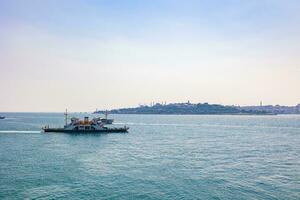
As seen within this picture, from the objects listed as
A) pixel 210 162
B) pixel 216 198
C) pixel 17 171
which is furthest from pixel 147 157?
pixel 216 198

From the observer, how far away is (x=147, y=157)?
3004 inches

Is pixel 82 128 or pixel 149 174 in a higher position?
pixel 82 128

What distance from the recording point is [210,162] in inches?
2726

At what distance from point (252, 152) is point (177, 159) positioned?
2421 cm

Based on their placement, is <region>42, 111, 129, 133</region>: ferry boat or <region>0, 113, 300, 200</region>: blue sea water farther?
<region>42, 111, 129, 133</region>: ferry boat

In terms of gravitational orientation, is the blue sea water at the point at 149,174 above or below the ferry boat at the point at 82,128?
below

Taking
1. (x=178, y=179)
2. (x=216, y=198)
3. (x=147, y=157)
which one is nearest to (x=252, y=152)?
(x=147, y=157)

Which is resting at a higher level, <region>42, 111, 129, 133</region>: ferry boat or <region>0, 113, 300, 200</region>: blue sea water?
<region>42, 111, 129, 133</region>: ferry boat

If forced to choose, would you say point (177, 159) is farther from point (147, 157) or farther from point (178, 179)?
point (178, 179)

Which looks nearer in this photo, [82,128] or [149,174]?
[149,174]

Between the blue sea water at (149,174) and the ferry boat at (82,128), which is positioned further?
the ferry boat at (82,128)

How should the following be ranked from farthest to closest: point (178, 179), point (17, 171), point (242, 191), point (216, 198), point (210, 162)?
point (210, 162), point (17, 171), point (178, 179), point (242, 191), point (216, 198)

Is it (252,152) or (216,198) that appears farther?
(252,152)

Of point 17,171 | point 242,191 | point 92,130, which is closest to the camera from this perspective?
point 242,191
